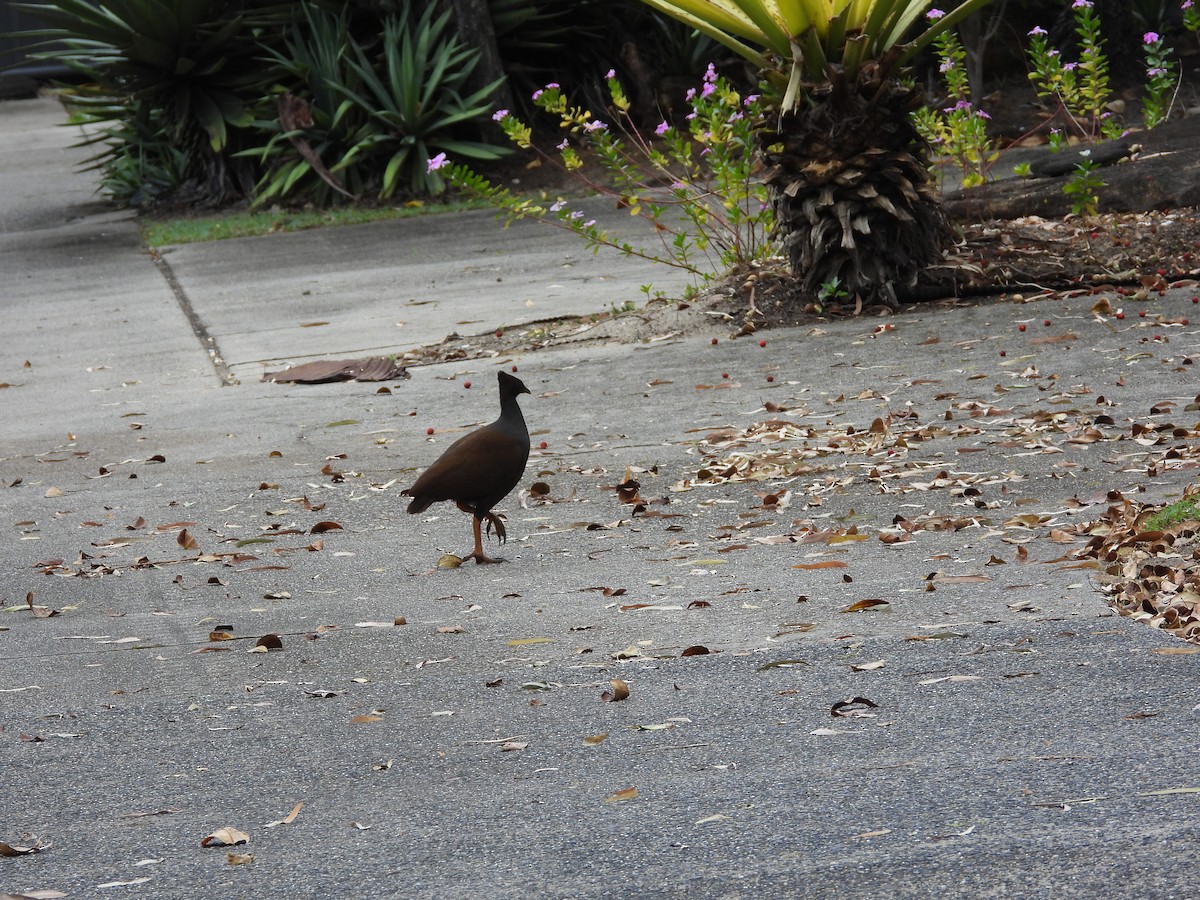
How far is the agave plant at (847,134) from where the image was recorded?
9500 millimetres

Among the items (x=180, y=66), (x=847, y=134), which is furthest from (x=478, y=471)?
(x=180, y=66)

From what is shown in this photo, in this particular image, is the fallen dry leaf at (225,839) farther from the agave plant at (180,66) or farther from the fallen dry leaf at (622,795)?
the agave plant at (180,66)

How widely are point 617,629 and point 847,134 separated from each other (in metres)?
5.47

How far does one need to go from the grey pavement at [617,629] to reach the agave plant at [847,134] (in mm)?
561

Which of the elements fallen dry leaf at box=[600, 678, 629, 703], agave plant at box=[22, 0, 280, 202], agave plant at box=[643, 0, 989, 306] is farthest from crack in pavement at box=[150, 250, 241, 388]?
fallen dry leaf at box=[600, 678, 629, 703]

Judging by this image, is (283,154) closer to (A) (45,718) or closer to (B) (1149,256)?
(B) (1149,256)

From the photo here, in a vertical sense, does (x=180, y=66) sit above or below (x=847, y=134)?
above

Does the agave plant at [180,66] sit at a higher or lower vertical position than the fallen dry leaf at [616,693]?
higher

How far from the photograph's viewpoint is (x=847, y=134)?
9602mm

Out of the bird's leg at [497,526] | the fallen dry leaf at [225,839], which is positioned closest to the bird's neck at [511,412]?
the bird's leg at [497,526]

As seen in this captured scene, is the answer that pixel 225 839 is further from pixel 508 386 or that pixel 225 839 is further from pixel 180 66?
pixel 180 66

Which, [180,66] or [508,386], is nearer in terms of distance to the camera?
[508,386]

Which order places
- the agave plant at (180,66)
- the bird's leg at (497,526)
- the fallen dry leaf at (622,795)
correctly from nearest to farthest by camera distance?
the fallen dry leaf at (622,795)
the bird's leg at (497,526)
the agave plant at (180,66)

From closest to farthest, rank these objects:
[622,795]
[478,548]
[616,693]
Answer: [622,795]
[616,693]
[478,548]
